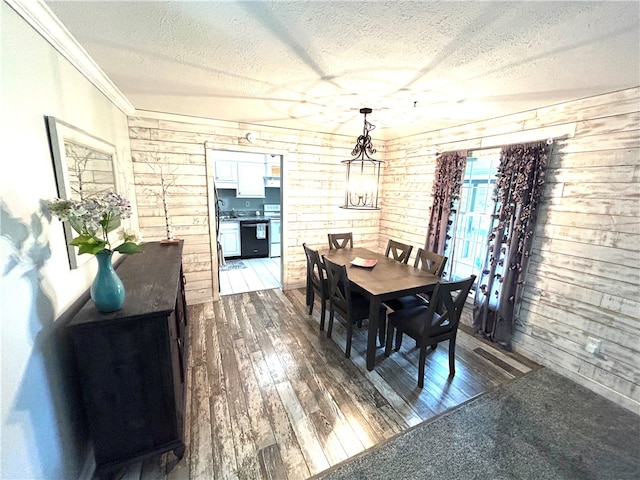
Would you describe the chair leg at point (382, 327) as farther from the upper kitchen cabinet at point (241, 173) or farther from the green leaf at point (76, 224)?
the upper kitchen cabinet at point (241, 173)

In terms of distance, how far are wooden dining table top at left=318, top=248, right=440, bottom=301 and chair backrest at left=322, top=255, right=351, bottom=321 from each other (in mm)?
96

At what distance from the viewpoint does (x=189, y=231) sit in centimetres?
340

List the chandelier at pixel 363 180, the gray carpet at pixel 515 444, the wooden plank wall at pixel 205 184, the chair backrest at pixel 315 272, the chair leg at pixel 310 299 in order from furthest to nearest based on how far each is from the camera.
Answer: the chair leg at pixel 310 299 → the wooden plank wall at pixel 205 184 → the chair backrest at pixel 315 272 → the chandelier at pixel 363 180 → the gray carpet at pixel 515 444

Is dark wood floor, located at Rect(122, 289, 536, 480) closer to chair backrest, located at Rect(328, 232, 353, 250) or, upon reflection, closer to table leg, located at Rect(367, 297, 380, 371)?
table leg, located at Rect(367, 297, 380, 371)

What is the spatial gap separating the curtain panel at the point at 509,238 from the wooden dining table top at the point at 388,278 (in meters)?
0.75

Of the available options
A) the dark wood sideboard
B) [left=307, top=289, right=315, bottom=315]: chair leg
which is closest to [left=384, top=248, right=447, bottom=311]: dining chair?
[left=307, top=289, right=315, bottom=315]: chair leg

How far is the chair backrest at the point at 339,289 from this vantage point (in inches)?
96.3

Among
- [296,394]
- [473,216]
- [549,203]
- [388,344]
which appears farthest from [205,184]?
[549,203]

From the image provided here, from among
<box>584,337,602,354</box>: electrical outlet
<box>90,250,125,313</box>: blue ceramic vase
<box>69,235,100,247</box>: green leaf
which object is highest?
<box>69,235,100,247</box>: green leaf

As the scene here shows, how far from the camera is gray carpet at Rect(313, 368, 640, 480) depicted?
5.12 feet

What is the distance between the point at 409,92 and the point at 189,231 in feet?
9.57

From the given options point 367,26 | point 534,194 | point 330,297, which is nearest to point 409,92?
point 367,26

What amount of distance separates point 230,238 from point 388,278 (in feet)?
13.0

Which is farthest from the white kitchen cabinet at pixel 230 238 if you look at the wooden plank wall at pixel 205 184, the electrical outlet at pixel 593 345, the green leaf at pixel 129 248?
the electrical outlet at pixel 593 345
